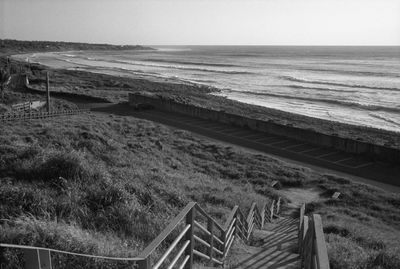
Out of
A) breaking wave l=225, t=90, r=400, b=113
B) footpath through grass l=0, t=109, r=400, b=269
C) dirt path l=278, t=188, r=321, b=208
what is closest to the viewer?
footpath through grass l=0, t=109, r=400, b=269

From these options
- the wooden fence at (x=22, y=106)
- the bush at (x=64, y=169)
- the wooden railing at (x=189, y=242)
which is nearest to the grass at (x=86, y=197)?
the bush at (x=64, y=169)

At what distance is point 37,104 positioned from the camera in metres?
35.7

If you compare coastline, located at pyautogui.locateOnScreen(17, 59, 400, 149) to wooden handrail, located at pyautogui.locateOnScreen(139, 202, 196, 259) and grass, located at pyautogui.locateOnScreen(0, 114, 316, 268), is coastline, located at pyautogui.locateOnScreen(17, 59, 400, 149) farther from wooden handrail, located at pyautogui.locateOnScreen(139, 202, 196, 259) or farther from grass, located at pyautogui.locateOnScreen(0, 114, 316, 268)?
wooden handrail, located at pyautogui.locateOnScreen(139, 202, 196, 259)

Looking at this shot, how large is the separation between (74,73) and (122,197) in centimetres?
8159

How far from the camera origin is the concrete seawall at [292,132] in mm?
24797

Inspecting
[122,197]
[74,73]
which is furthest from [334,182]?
[74,73]

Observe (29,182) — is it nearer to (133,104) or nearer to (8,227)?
(8,227)

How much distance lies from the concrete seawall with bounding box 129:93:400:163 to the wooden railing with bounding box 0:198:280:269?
14.2 meters

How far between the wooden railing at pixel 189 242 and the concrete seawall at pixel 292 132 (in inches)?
558

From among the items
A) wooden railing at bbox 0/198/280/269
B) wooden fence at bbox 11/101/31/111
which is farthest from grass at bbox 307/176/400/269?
→ wooden fence at bbox 11/101/31/111

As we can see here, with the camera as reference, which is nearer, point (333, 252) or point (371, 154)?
point (333, 252)

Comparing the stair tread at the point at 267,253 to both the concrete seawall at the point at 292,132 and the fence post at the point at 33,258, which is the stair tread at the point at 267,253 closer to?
the fence post at the point at 33,258

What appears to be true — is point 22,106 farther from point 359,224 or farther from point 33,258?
point 33,258

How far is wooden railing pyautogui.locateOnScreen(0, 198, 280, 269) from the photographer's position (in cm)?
230
